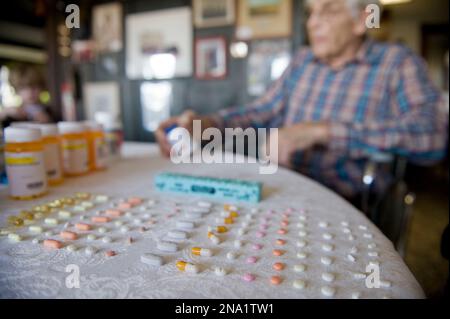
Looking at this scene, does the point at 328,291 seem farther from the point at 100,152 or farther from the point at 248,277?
the point at 100,152

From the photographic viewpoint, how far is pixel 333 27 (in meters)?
1.11

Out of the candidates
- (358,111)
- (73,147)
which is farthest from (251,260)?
(358,111)

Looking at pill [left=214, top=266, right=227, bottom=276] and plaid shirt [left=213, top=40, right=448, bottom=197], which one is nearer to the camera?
pill [left=214, top=266, right=227, bottom=276]

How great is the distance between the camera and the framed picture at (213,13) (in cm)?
249

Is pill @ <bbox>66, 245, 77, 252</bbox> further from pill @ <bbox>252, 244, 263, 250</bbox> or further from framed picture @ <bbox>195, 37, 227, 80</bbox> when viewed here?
framed picture @ <bbox>195, 37, 227, 80</bbox>

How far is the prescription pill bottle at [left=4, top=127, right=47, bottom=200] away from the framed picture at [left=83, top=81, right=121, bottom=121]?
8.26 feet

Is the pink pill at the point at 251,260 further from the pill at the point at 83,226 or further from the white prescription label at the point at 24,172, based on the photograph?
the white prescription label at the point at 24,172

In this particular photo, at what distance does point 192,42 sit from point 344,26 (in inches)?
69.4

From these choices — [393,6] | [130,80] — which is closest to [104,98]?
[130,80]

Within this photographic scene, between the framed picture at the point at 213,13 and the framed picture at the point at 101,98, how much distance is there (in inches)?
41.5

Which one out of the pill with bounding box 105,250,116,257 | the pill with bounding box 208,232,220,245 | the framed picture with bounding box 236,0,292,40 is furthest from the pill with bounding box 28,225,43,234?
the framed picture with bounding box 236,0,292,40

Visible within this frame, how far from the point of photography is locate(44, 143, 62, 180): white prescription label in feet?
2.26

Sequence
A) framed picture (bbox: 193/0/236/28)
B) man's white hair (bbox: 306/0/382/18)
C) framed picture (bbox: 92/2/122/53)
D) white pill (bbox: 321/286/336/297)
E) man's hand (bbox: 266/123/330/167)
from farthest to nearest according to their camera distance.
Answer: framed picture (bbox: 92/2/122/53) < framed picture (bbox: 193/0/236/28) < man's white hair (bbox: 306/0/382/18) < man's hand (bbox: 266/123/330/167) < white pill (bbox: 321/286/336/297)

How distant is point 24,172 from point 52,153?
0.11 meters
